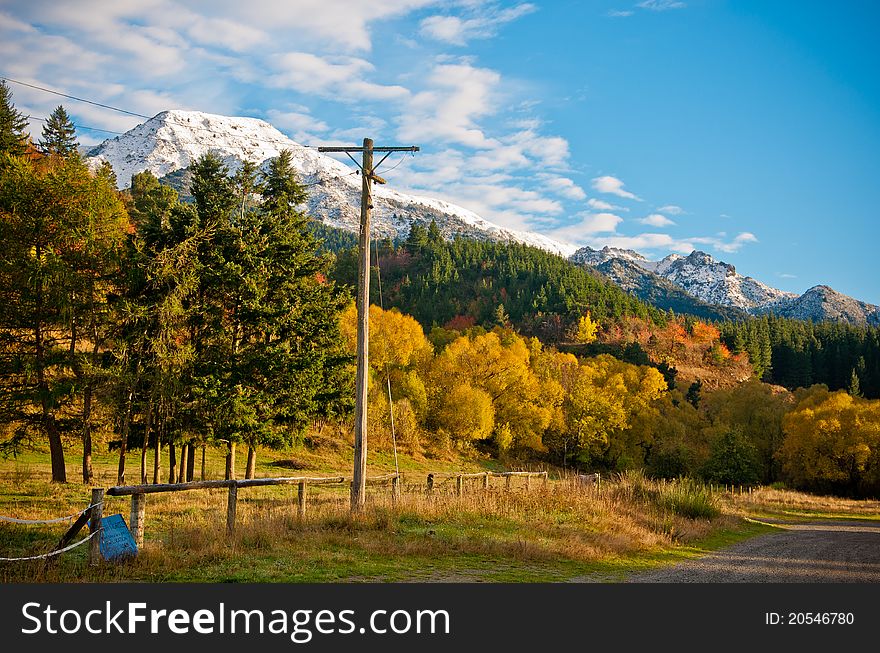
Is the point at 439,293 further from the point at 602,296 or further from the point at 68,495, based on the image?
the point at 68,495

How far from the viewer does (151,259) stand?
25938 millimetres

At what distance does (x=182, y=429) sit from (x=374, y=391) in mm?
29692

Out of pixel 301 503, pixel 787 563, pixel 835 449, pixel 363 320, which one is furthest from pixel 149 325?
pixel 835 449

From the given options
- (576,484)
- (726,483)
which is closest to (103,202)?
(576,484)

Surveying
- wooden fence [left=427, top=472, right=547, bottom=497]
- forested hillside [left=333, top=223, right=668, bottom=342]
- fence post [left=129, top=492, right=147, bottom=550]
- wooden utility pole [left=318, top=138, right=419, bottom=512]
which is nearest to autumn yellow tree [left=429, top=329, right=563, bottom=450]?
wooden fence [left=427, top=472, right=547, bottom=497]

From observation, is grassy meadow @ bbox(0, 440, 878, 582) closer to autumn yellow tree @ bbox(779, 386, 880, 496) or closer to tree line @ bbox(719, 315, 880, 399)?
autumn yellow tree @ bbox(779, 386, 880, 496)

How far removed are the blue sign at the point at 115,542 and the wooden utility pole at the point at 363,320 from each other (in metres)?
5.74

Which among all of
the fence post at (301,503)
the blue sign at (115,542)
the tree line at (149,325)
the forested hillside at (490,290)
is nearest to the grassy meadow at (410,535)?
the fence post at (301,503)

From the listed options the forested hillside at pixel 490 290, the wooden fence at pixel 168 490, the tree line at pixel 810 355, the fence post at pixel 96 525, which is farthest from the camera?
the tree line at pixel 810 355

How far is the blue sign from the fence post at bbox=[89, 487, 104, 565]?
0.42 feet

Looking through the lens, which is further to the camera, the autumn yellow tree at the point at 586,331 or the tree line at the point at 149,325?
the autumn yellow tree at the point at 586,331

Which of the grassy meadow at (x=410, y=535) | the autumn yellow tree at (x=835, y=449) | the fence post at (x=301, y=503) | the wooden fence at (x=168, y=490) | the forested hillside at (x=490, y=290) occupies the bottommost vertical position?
the autumn yellow tree at (x=835, y=449)

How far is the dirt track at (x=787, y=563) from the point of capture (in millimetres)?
12508

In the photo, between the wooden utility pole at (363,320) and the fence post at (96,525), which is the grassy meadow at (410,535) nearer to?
the fence post at (96,525)
